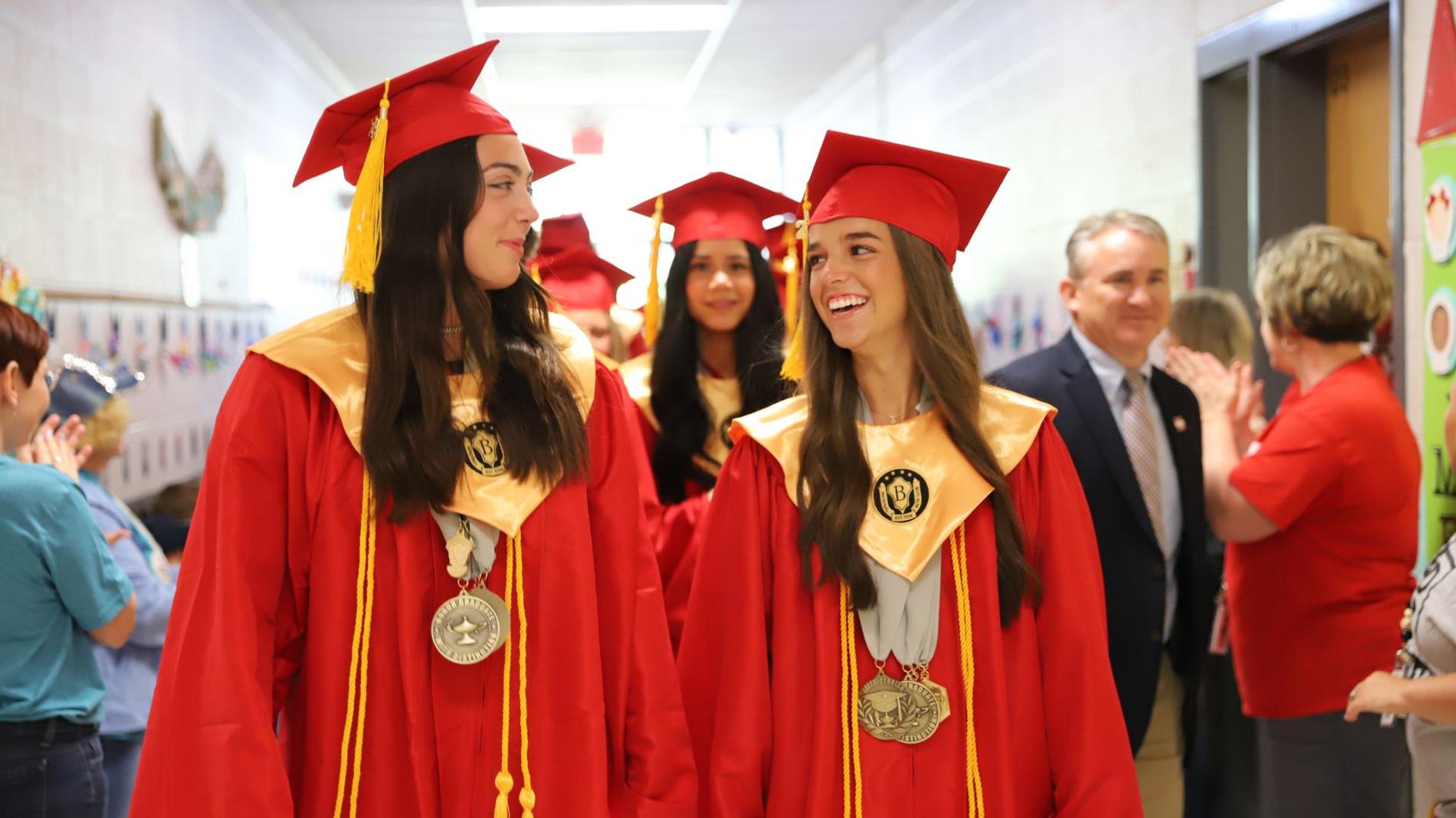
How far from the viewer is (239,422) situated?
6.10 ft

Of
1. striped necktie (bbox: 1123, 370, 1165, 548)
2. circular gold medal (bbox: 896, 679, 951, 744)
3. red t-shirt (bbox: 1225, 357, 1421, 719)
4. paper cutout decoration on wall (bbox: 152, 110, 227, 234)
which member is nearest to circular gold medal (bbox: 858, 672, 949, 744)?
circular gold medal (bbox: 896, 679, 951, 744)

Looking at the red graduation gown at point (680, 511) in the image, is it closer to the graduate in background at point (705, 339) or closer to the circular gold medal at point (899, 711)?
the graduate in background at point (705, 339)

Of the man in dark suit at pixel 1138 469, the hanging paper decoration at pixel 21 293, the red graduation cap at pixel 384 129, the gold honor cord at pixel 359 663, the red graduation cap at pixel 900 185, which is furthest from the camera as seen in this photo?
the hanging paper decoration at pixel 21 293

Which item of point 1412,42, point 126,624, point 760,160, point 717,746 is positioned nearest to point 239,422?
point 717,746

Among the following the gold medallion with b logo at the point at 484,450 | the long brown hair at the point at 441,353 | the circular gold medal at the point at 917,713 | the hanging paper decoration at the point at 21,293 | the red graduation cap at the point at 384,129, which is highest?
the red graduation cap at the point at 384,129

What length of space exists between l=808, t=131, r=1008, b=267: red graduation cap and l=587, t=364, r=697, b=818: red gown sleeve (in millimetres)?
544

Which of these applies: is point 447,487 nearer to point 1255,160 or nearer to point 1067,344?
point 1067,344

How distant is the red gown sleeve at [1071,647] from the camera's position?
1.96 m

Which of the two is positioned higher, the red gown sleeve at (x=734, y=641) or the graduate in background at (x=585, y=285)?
the graduate in background at (x=585, y=285)

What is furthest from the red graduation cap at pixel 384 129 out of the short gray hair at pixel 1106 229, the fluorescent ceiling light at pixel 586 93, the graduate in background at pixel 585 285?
the fluorescent ceiling light at pixel 586 93

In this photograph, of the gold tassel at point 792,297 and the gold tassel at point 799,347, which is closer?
the gold tassel at point 799,347

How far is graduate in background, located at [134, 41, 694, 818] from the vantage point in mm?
1816

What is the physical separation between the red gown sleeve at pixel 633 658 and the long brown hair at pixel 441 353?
0.29 feet

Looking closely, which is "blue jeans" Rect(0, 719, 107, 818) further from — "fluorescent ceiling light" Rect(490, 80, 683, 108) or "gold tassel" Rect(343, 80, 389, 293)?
"fluorescent ceiling light" Rect(490, 80, 683, 108)
